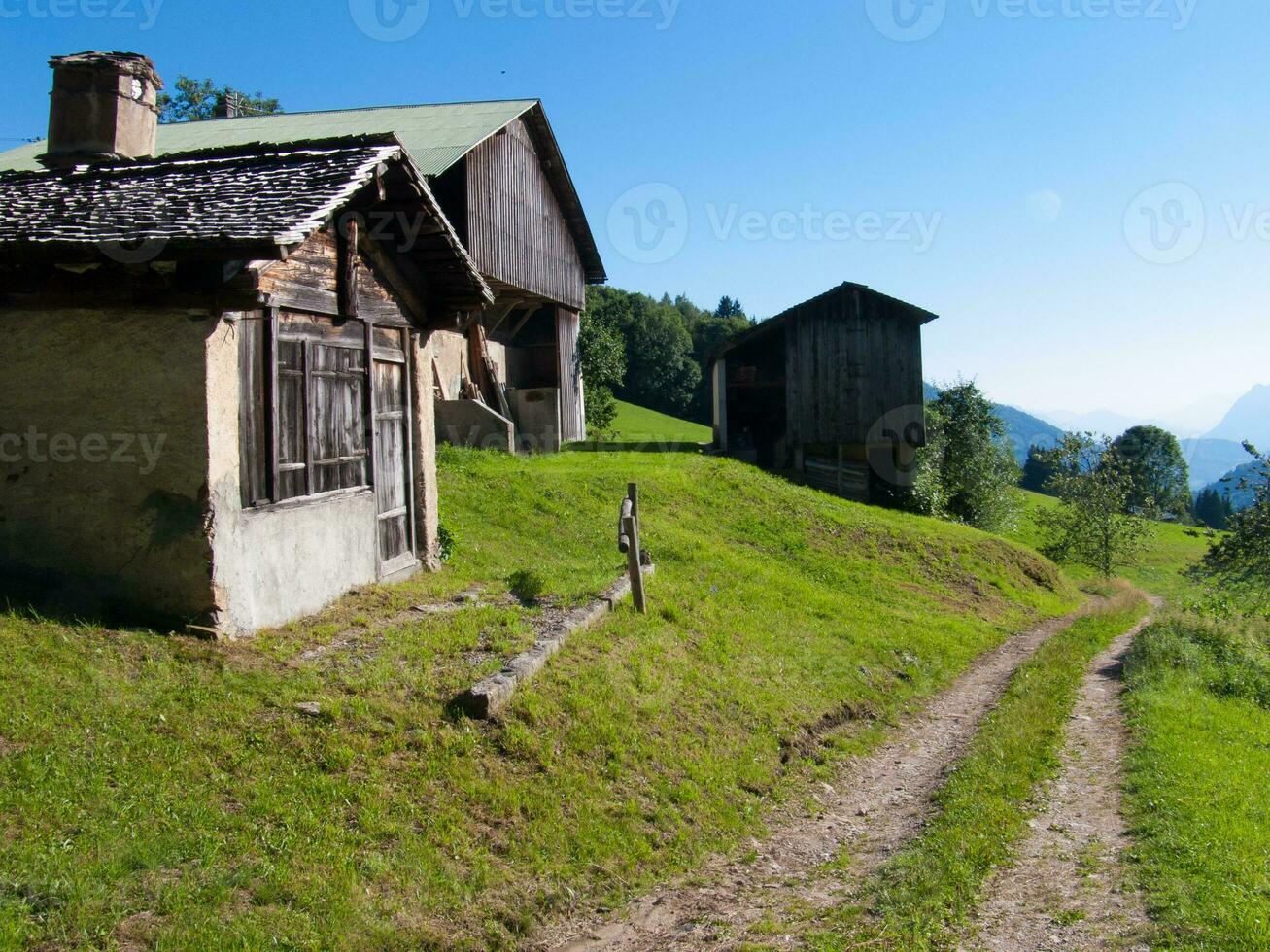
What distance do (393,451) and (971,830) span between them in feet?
26.6

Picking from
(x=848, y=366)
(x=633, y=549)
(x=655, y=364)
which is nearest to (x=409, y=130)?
(x=848, y=366)

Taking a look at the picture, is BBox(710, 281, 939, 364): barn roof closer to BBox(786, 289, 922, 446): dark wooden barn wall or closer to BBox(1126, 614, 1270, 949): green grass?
BBox(786, 289, 922, 446): dark wooden barn wall

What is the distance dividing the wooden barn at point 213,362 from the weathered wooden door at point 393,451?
0.11 ft

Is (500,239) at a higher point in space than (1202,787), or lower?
higher

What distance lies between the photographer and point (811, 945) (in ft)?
19.3

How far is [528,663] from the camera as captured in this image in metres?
8.56

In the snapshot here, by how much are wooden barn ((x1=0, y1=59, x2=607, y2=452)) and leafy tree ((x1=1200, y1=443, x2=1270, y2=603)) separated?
1636 centimetres

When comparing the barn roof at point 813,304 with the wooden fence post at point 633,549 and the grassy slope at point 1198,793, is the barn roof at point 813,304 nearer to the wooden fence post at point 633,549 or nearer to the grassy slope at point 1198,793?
the grassy slope at point 1198,793

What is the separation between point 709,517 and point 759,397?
12913 millimetres

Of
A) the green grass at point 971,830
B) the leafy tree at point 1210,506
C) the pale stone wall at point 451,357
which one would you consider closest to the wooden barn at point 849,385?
the pale stone wall at point 451,357

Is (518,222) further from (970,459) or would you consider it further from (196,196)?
(970,459)

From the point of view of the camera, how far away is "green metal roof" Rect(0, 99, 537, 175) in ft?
78.0

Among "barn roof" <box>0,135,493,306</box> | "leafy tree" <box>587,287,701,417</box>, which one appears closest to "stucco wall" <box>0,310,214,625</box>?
"barn roof" <box>0,135,493,306</box>

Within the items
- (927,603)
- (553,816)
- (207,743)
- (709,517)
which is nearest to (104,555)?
(207,743)
